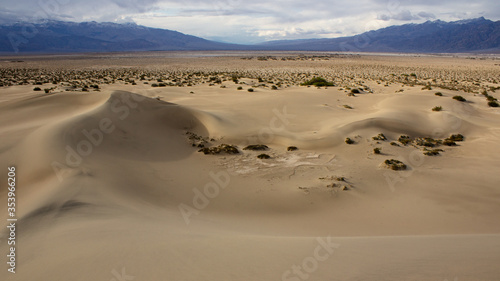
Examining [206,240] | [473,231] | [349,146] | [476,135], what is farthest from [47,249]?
[476,135]

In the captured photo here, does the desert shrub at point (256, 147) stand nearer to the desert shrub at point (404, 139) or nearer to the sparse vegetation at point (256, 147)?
the sparse vegetation at point (256, 147)

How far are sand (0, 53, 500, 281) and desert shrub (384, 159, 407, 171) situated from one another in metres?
0.19

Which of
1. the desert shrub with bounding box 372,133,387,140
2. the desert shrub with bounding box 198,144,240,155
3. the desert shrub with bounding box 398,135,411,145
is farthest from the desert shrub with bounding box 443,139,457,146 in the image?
the desert shrub with bounding box 198,144,240,155

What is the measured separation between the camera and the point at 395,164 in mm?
8945

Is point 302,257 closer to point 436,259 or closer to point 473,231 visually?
point 436,259

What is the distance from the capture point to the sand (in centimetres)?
395

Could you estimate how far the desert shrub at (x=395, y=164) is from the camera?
879 centimetres

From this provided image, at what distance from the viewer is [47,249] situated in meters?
4.07

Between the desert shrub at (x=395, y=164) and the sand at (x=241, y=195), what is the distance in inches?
7.5

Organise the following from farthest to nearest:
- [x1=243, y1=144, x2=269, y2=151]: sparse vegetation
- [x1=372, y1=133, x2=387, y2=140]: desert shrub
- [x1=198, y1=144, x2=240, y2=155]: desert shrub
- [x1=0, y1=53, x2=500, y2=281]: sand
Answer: [x1=372, y1=133, x2=387, y2=140]: desert shrub < [x1=243, y1=144, x2=269, y2=151]: sparse vegetation < [x1=198, y1=144, x2=240, y2=155]: desert shrub < [x1=0, y1=53, x2=500, y2=281]: sand

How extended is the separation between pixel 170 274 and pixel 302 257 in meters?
1.70

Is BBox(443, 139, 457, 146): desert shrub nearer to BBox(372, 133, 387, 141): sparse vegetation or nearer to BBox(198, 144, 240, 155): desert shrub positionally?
BBox(372, 133, 387, 141): sparse vegetation

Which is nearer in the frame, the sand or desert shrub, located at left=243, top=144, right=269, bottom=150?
the sand

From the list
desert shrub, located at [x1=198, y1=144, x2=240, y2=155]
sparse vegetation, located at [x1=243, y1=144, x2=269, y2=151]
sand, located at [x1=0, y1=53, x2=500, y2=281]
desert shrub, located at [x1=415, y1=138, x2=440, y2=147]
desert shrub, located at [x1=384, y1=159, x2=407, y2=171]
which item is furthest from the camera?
desert shrub, located at [x1=415, y1=138, x2=440, y2=147]
